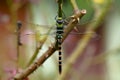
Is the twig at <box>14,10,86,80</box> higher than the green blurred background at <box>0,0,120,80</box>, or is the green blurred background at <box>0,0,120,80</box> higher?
the twig at <box>14,10,86,80</box>

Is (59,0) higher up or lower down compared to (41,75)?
higher up

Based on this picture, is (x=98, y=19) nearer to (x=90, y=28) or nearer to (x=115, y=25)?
(x=90, y=28)

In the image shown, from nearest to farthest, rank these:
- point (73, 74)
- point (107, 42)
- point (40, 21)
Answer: point (73, 74) → point (40, 21) → point (107, 42)

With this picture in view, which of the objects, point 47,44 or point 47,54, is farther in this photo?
point 47,44

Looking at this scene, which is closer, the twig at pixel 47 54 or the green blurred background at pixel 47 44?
the twig at pixel 47 54

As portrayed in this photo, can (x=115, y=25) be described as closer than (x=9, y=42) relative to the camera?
No

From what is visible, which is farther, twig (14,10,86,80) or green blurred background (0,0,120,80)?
green blurred background (0,0,120,80)

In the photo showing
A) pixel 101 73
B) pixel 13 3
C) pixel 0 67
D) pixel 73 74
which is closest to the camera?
pixel 0 67

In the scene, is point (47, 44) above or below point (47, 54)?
below

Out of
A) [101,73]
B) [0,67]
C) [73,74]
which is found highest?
[0,67]

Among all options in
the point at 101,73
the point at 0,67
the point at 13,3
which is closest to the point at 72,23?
the point at 0,67

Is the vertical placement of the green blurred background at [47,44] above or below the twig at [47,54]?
below
